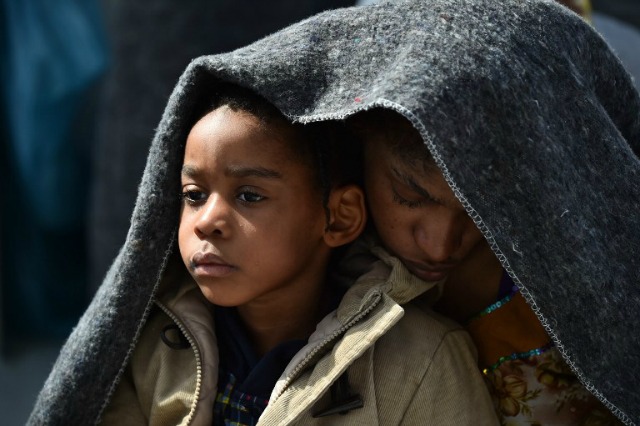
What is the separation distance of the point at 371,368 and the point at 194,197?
0.50m

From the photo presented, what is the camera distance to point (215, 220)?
1944mm

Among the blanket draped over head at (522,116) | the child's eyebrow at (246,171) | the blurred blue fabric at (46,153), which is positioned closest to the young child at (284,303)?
the child's eyebrow at (246,171)

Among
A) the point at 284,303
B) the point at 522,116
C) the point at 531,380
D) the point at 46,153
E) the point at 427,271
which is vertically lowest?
the point at 46,153

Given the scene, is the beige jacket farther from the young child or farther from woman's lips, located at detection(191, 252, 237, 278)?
woman's lips, located at detection(191, 252, 237, 278)

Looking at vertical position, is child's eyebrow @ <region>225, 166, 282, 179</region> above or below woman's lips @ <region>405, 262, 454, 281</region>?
→ above

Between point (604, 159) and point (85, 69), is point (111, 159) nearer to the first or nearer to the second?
point (85, 69)

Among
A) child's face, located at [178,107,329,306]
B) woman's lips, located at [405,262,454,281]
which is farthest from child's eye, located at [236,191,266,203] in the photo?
woman's lips, located at [405,262,454,281]

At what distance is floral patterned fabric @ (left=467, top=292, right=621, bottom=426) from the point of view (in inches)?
78.7

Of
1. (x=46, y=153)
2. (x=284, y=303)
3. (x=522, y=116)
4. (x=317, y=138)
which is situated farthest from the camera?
(x=46, y=153)

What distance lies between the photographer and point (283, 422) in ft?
6.17

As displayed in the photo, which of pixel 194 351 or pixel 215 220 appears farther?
pixel 194 351

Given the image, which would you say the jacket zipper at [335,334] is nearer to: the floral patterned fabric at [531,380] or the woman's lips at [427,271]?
the woman's lips at [427,271]

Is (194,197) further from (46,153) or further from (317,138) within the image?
(46,153)

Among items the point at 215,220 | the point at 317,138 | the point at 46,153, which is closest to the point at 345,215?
the point at 317,138
